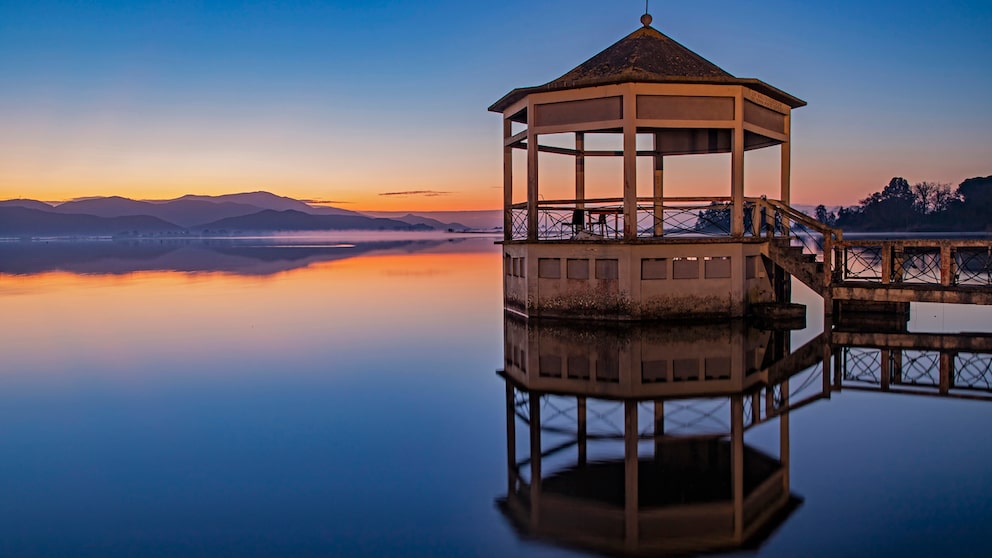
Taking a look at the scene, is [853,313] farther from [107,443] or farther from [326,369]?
[107,443]

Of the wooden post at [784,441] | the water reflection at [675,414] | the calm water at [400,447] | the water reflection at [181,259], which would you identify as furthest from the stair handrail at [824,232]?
the water reflection at [181,259]

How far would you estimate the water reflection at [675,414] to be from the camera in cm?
733

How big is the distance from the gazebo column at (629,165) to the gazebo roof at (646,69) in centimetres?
67

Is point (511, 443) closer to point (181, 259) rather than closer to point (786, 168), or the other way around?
point (786, 168)

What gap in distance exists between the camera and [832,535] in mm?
6875

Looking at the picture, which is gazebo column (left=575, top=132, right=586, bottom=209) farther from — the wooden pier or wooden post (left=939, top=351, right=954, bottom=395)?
wooden post (left=939, top=351, right=954, bottom=395)

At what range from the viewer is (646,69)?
19766 mm

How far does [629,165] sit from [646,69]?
2487mm

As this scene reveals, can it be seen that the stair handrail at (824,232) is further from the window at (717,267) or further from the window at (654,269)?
the window at (654,269)

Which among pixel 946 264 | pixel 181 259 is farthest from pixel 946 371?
pixel 181 259

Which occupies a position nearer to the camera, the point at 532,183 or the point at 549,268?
the point at 549,268

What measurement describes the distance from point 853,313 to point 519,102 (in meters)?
11.1

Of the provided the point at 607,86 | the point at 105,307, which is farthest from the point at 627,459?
the point at 105,307

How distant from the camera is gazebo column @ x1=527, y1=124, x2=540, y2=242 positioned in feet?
67.8
